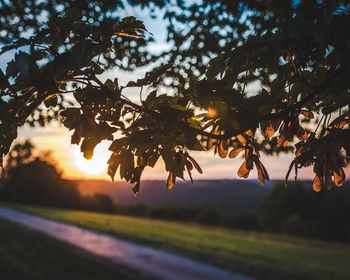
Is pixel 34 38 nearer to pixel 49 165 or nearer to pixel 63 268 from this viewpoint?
pixel 63 268

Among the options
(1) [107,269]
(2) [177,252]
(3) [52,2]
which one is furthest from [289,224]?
(3) [52,2]

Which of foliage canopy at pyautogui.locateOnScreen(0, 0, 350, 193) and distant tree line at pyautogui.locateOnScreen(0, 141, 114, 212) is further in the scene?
distant tree line at pyautogui.locateOnScreen(0, 141, 114, 212)

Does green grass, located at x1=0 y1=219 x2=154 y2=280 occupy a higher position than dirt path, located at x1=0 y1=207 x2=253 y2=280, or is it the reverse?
green grass, located at x1=0 y1=219 x2=154 y2=280

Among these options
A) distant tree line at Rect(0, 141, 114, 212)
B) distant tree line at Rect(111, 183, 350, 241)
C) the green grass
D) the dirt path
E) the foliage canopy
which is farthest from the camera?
distant tree line at Rect(0, 141, 114, 212)

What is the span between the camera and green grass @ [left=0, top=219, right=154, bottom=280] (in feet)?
29.2

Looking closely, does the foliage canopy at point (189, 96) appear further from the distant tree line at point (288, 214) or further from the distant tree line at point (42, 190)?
the distant tree line at point (42, 190)

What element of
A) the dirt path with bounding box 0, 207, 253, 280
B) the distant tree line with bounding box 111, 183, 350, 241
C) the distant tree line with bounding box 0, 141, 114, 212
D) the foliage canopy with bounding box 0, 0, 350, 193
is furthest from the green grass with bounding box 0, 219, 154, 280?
the distant tree line with bounding box 0, 141, 114, 212

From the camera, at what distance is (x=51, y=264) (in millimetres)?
10172

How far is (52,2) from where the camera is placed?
670cm

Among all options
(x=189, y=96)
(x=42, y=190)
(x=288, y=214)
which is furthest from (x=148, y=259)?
(x=42, y=190)

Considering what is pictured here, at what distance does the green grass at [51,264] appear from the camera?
8.90m

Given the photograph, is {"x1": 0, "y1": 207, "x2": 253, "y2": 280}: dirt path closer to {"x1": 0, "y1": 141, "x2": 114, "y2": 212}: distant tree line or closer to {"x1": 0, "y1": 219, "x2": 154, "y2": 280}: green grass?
{"x1": 0, "y1": 219, "x2": 154, "y2": 280}: green grass

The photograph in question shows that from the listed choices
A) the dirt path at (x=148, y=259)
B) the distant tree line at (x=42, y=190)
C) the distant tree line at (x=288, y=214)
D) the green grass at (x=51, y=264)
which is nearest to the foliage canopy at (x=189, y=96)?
the green grass at (x=51, y=264)

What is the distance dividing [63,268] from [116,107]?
8844 millimetres
